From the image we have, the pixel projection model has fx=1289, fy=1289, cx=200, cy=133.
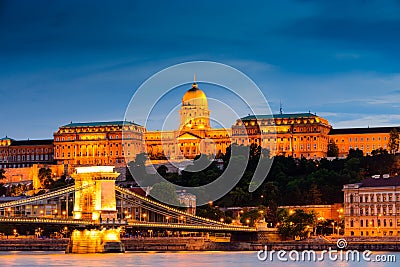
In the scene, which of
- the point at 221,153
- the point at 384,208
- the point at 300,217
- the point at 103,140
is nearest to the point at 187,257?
the point at 300,217

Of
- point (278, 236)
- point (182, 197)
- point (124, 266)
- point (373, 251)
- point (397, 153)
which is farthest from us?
point (397, 153)

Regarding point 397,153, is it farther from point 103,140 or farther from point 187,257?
point 187,257

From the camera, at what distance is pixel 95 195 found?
68875mm

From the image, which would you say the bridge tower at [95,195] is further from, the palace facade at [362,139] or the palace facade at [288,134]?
the palace facade at [362,139]

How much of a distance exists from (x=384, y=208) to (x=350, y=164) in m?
25.3

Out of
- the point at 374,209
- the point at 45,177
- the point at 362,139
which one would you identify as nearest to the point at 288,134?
the point at 362,139

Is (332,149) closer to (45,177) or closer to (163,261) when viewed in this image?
(45,177)

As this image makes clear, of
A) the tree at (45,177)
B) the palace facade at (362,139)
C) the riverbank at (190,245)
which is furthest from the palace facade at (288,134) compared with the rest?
the riverbank at (190,245)

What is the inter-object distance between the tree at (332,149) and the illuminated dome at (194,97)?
16.7m

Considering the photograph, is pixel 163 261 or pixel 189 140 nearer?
pixel 163 261

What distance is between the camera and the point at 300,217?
84250 mm

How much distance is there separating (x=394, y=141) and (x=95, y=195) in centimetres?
7292

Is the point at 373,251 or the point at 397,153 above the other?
the point at 397,153

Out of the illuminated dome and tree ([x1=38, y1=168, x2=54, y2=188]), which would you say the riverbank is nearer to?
tree ([x1=38, y1=168, x2=54, y2=188])
